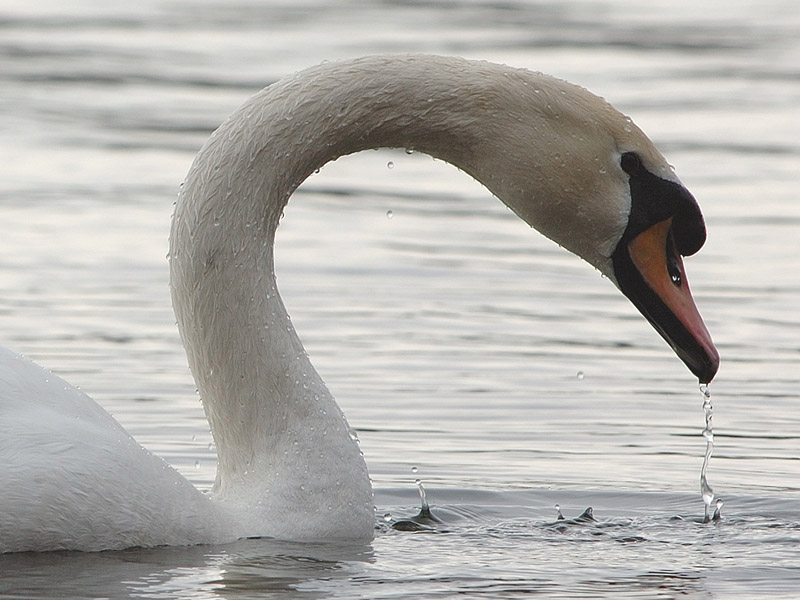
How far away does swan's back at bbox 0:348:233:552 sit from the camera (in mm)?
6180

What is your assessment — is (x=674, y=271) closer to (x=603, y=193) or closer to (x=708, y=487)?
(x=603, y=193)

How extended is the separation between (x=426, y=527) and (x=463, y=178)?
795 cm

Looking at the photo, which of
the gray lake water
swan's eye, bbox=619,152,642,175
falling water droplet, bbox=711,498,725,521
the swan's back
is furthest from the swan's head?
the swan's back

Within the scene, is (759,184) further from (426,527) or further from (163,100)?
(426,527)

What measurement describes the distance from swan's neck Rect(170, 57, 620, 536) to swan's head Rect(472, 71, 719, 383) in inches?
1.2

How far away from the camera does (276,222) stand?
280 inches

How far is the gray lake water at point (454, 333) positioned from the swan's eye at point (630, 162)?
48.6 inches

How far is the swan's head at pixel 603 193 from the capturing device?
684 cm

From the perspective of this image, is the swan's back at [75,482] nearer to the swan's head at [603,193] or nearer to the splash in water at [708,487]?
the swan's head at [603,193]

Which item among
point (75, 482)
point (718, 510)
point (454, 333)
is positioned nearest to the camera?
point (75, 482)

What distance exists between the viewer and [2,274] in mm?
11711

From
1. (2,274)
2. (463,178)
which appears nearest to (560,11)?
(463,178)

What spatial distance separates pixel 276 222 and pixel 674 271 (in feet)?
4.36

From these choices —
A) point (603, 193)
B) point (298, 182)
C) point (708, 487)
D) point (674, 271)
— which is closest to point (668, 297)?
point (674, 271)
